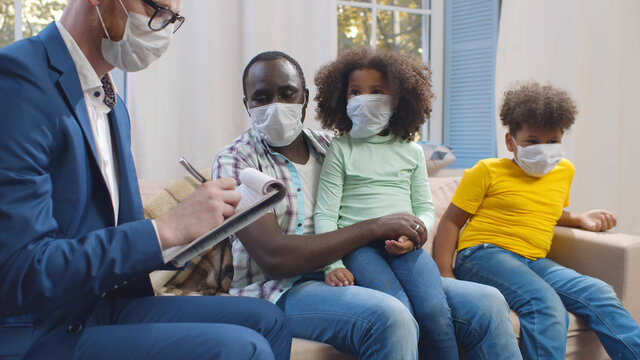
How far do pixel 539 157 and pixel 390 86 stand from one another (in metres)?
0.60

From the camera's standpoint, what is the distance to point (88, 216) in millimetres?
921

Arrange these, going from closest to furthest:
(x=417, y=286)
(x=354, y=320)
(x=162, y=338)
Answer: (x=162, y=338) → (x=354, y=320) → (x=417, y=286)

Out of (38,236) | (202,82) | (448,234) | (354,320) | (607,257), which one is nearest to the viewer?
(38,236)

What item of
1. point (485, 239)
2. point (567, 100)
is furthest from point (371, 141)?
point (567, 100)

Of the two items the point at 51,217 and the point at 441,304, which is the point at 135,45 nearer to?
the point at 51,217

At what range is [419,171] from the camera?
5.58 feet

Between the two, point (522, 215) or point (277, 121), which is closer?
point (277, 121)

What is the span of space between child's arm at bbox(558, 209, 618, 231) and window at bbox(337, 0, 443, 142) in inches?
51.9

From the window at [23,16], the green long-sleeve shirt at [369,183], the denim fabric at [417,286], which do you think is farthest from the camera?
the window at [23,16]

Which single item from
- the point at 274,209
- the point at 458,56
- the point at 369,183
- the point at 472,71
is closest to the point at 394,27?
the point at 458,56

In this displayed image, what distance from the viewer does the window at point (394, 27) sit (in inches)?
116

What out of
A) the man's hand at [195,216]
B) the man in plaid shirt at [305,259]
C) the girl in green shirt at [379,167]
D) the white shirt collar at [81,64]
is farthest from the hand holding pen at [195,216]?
the girl in green shirt at [379,167]

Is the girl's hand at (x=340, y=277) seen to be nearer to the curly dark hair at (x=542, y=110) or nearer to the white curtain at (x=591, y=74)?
the curly dark hair at (x=542, y=110)

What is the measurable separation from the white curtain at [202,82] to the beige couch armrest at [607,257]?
3.98ft
